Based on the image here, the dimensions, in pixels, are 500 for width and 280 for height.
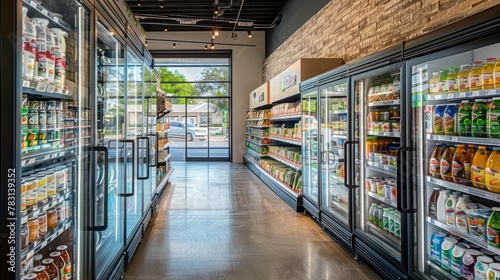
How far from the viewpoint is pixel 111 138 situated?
2.90 meters

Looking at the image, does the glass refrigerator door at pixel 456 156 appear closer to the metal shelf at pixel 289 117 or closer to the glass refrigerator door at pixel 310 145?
the glass refrigerator door at pixel 310 145

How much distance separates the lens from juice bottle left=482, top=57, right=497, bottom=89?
2090 millimetres

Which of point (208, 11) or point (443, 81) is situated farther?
point (208, 11)

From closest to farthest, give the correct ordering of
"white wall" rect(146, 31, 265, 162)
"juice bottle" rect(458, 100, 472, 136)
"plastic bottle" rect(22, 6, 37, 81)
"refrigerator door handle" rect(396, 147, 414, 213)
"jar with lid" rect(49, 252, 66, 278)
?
1. "plastic bottle" rect(22, 6, 37, 81)
2. "jar with lid" rect(49, 252, 66, 278)
3. "juice bottle" rect(458, 100, 472, 136)
4. "refrigerator door handle" rect(396, 147, 414, 213)
5. "white wall" rect(146, 31, 265, 162)

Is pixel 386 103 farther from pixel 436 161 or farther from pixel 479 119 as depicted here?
pixel 479 119

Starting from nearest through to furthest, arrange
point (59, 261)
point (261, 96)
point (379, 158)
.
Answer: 1. point (59, 261)
2. point (379, 158)
3. point (261, 96)

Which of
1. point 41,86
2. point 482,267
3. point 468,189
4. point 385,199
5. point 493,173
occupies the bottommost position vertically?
point 482,267

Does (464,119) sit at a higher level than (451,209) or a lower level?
higher

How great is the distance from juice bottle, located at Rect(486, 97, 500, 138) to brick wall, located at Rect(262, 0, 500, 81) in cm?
100

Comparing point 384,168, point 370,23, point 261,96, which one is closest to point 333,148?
point 384,168

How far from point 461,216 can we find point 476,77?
3.15 ft

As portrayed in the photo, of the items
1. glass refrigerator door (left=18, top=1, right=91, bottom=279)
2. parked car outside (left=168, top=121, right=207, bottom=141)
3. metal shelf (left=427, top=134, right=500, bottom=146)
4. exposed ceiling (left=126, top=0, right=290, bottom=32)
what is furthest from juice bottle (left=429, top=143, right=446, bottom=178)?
parked car outside (left=168, top=121, right=207, bottom=141)

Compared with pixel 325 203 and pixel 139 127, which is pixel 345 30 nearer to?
pixel 325 203

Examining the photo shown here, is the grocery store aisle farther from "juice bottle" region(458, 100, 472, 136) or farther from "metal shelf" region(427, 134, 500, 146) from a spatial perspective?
"juice bottle" region(458, 100, 472, 136)
